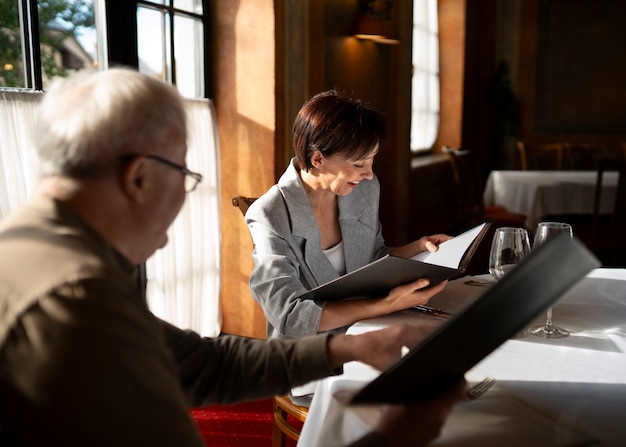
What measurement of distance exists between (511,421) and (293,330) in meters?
0.70

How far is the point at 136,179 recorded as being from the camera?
2.92 ft

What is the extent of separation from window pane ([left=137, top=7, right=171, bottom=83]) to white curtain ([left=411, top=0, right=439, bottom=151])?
4035mm

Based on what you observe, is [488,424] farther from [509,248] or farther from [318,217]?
[318,217]

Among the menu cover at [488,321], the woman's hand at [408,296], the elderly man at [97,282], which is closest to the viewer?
the elderly man at [97,282]

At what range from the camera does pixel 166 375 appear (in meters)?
0.79

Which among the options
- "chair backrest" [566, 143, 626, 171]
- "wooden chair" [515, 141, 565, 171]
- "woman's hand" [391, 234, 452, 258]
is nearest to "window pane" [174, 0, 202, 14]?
"woman's hand" [391, 234, 452, 258]

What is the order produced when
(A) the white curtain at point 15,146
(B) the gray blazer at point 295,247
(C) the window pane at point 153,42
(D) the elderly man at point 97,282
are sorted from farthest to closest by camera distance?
(C) the window pane at point 153,42 < (A) the white curtain at point 15,146 < (B) the gray blazer at point 295,247 < (D) the elderly man at point 97,282

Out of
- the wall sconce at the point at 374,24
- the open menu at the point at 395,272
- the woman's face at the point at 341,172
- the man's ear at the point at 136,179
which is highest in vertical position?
the wall sconce at the point at 374,24

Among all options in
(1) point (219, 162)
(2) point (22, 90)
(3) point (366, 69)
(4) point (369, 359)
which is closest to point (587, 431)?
(4) point (369, 359)

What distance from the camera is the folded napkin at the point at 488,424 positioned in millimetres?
1014

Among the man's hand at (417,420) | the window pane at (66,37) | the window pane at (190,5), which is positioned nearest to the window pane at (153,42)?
the window pane at (190,5)

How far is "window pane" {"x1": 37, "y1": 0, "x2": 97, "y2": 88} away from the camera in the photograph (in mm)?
2512

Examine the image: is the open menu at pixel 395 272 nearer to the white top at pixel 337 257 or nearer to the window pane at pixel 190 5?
the white top at pixel 337 257

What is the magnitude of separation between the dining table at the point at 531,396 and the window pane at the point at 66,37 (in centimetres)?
172
